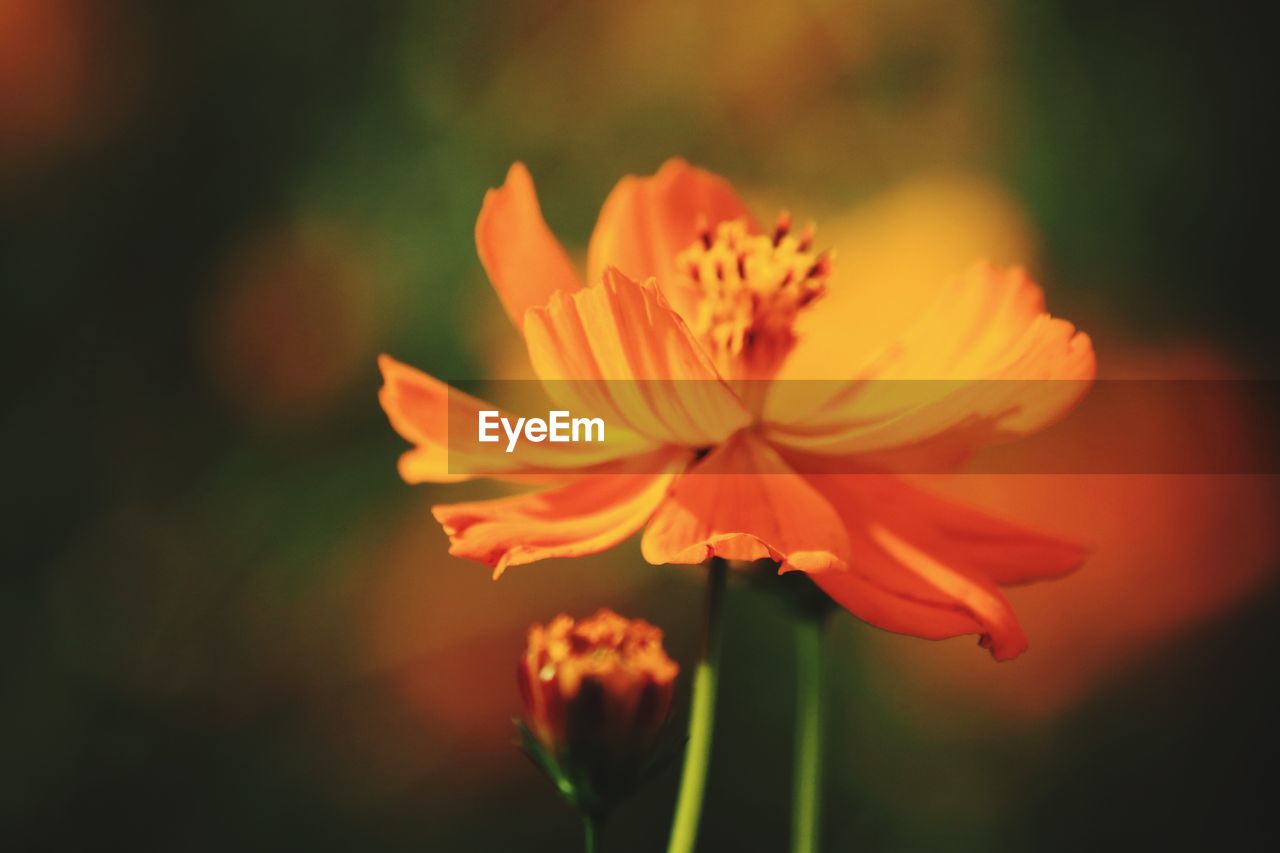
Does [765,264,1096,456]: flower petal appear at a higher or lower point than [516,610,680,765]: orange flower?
higher

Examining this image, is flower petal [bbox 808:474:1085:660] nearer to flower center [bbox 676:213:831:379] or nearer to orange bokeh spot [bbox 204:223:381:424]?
flower center [bbox 676:213:831:379]

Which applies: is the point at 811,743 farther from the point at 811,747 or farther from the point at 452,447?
the point at 452,447

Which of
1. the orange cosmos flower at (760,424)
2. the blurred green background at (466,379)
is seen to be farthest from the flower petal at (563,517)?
the blurred green background at (466,379)

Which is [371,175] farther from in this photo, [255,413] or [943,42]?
[943,42]

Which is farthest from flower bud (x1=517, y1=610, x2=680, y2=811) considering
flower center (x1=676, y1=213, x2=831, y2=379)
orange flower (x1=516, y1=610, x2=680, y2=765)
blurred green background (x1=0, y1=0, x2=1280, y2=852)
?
blurred green background (x1=0, y1=0, x2=1280, y2=852)

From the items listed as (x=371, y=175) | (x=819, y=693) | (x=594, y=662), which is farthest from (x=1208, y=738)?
(x=371, y=175)

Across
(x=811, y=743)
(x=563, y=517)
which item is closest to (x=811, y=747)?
(x=811, y=743)

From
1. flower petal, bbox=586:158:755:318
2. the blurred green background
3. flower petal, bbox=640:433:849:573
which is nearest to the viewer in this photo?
flower petal, bbox=640:433:849:573

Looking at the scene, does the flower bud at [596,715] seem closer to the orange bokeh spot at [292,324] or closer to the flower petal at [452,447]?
the flower petal at [452,447]
